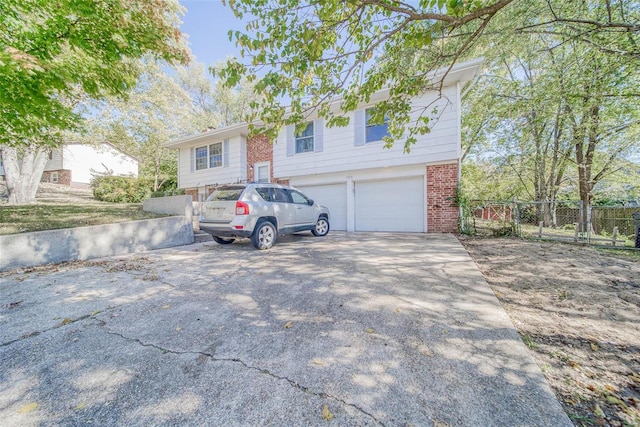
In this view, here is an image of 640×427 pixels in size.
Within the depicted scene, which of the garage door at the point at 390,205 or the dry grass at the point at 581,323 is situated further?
the garage door at the point at 390,205

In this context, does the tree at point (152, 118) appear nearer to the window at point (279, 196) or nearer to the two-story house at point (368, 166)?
the two-story house at point (368, 166)

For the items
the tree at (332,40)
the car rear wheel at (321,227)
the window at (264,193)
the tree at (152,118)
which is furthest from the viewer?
the tree at (152,118)

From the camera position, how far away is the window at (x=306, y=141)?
11.0 meters

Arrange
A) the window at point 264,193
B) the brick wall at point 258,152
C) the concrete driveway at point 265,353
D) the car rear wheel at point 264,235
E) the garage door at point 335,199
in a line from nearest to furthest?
the concrete driveway at point 265,353
the car rear wheel at point 264,235
the window at point 264,193
the garage door at point 335,199
the brick wall at point 258,152

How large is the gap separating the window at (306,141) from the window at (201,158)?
6029mm

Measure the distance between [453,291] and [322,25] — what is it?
13.2ft

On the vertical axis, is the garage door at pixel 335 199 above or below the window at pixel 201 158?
below

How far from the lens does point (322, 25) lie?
11.0 feet

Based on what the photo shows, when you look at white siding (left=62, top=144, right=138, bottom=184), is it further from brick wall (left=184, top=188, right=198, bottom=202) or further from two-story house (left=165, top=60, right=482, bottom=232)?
two-story house (left=165, top=60, right=482, bottom=232)

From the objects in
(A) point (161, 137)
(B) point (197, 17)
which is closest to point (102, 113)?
(A) point (161, 137)

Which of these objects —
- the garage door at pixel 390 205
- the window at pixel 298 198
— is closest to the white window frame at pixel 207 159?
the window at pixel 298 198

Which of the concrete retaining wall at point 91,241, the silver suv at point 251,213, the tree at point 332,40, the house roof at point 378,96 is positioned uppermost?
the house roof at point 378,96

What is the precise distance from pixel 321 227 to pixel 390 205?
2.95 metres

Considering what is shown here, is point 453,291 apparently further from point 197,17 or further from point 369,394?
point 197,17
